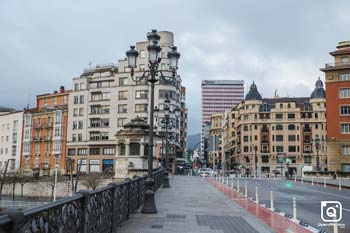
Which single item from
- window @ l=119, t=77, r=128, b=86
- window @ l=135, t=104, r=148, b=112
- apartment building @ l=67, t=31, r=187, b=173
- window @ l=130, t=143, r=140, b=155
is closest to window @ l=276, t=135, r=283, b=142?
apartment building @ l=67, t=31, r=187, b=173

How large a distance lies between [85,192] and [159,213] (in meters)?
7.24

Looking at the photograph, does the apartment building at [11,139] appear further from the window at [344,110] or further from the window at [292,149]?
the window at [344,110]

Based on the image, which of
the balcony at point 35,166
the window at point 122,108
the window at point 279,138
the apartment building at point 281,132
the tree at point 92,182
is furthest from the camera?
the window at point 279,138

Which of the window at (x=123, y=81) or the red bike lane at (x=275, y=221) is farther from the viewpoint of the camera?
the window at (x=123, y=81)

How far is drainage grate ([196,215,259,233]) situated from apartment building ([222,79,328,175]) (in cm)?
8713

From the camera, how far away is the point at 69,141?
81250 mm

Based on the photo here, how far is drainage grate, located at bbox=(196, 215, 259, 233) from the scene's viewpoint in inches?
414

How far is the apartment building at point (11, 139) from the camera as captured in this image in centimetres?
8906

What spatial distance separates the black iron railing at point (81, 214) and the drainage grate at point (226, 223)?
2.29 meters

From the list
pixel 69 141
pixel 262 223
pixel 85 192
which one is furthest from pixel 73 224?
pixel 69 141

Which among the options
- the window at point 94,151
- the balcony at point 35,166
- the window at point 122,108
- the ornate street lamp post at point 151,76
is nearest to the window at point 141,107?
the window at point 122,108

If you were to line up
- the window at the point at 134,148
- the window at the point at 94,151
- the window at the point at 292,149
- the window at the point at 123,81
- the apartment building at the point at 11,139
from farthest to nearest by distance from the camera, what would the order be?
1. the window at the point at 292,149
2. the apartment building at the point at 11,139
3. the window at the point at 123,81
4. the window at the point at 94,151
5. the window at the point at 134,148

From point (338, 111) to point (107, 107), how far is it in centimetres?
4284

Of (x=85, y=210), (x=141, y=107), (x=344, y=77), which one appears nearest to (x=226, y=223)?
(x=85, y=210)
